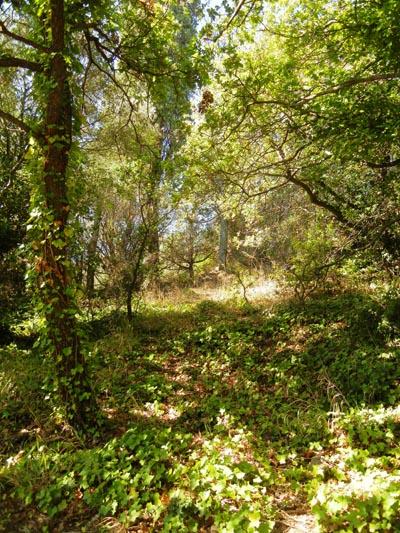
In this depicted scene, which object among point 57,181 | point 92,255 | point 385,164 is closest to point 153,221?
point 92,255

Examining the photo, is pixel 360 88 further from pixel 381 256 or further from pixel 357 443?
pixel 357 443

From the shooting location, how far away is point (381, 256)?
261 inches

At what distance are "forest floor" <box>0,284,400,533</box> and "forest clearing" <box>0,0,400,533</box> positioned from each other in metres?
0.02

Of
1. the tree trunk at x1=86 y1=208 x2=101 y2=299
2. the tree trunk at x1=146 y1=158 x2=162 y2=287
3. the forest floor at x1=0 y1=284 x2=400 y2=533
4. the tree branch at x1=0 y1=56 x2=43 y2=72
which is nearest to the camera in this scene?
the forest floor at x1=0 y1=284 x2=400 y2=533

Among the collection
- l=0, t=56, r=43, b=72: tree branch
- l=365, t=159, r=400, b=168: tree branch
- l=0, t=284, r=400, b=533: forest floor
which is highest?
l=0, t=56, r=43, b=72: tree branch

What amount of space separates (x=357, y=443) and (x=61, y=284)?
3319mm

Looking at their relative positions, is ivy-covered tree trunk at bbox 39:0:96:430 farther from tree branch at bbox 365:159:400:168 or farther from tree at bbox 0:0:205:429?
tree branch at bbox 365:159:400:168

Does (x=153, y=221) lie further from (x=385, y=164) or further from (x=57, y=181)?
(x=385, y=164)

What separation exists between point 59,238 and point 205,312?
467 centimetres

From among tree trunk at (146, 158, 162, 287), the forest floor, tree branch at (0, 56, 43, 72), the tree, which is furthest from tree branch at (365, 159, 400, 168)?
tree branch at (0, 56, 43, 72)

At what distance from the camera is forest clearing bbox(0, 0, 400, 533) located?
10.5ft

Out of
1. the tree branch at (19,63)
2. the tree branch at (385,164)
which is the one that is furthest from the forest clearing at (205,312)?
the tree branch at (385,164)

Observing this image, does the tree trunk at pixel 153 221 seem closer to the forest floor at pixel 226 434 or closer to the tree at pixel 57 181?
the forest floor at pixel 226 434

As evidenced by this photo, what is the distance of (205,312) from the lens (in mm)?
8234
